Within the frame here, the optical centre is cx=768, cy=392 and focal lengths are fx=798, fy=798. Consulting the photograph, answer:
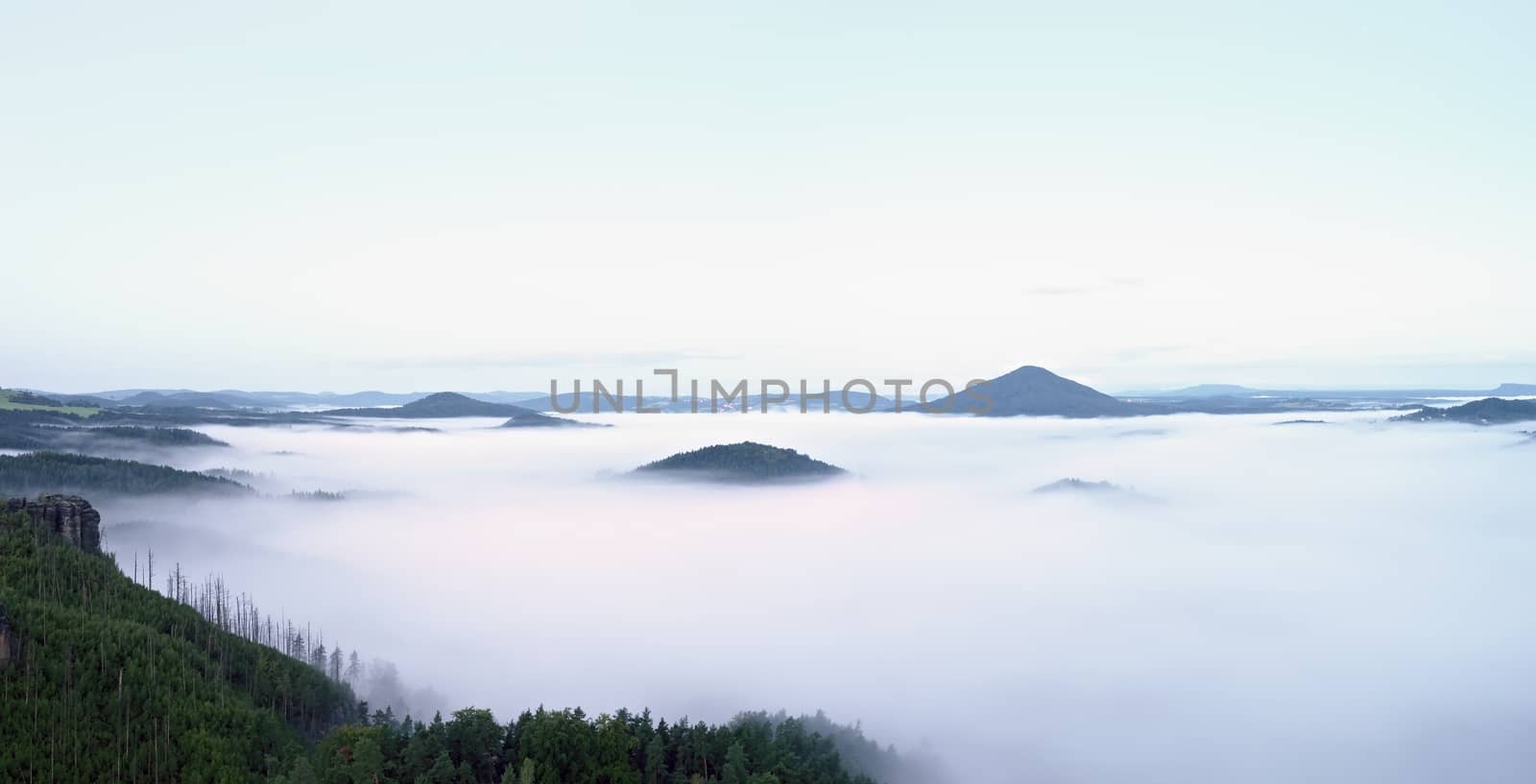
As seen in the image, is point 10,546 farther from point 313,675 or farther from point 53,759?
point 53,759

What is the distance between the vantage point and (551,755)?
10569 centimetres

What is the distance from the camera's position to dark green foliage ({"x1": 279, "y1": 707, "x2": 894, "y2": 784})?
9750cm

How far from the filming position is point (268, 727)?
114 m

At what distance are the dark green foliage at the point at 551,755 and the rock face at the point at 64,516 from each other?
316ft

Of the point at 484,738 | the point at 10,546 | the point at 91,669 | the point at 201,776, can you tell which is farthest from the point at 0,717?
the point at 10,546

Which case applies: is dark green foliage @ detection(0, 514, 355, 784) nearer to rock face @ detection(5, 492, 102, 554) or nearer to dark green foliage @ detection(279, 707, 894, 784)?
rock face @ detection(5, 492, 102, 554)

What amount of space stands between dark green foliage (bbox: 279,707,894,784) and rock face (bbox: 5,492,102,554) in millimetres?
96466

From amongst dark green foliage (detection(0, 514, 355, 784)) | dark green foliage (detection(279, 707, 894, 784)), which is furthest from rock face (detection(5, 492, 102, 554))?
dark green foliage (detection(279, 707, 894, 784))

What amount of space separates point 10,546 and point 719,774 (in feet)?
441

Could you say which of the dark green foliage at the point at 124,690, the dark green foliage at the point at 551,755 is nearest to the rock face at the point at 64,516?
the dark green foliage at the point at 124,690

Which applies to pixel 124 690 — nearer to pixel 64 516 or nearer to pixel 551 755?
pixel 551 755

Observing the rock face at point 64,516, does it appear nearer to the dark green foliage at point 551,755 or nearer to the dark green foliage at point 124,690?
the dark green foliage at point 124,690

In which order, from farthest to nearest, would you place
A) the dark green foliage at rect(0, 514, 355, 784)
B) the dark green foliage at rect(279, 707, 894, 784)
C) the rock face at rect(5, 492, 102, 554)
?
1. the rock face at rect(5, 492, 102, 554)
2. the dark green foliage at rect(279, 707, 894, 784)
3. the dark green foliage at rect(0, 514, 355, 784)

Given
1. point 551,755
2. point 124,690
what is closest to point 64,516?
point 124,690
